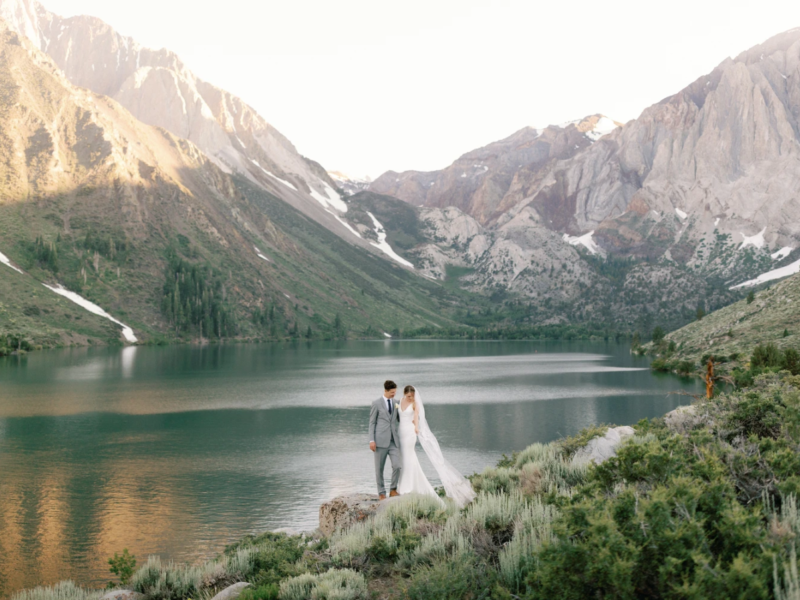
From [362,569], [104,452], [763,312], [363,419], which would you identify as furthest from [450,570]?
[763,312]

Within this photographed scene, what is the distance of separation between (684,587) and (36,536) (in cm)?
2209

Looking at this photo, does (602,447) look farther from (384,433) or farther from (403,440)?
(384,433)

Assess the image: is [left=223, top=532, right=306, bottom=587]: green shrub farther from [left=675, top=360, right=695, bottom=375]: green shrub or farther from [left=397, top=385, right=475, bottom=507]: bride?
[left=675, top=360, right=695, bottom=375]: green shrub

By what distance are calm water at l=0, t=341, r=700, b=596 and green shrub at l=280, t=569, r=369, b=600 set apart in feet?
36.1

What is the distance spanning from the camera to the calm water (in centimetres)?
2236

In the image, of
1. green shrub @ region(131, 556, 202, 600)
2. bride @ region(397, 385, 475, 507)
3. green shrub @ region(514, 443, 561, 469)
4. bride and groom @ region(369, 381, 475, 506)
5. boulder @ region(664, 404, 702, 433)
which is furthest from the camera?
green shrub @ region(514, 443, 561, 469)

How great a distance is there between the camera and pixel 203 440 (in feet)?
132

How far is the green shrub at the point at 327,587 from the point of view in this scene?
952 cm

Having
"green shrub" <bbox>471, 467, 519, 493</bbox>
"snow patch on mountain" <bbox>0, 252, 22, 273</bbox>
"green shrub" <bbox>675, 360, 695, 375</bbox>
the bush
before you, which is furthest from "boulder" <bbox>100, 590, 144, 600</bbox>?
"snow patch on mountain" <bbox>0, 252, 22, 273</bbox>

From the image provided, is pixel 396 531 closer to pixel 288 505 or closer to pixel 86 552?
pixel 86 552

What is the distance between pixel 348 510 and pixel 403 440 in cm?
228

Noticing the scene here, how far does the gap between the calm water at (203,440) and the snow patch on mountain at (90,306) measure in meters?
53.9

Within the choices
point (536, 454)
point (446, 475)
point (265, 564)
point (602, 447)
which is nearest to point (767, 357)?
point (536, 454)

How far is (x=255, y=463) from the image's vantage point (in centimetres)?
3425
